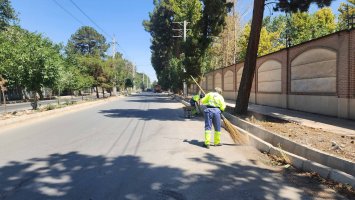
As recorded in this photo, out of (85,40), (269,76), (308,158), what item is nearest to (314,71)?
(269,76)

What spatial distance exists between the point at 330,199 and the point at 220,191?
5.11 ft

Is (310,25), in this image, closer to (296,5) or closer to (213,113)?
(296,5)

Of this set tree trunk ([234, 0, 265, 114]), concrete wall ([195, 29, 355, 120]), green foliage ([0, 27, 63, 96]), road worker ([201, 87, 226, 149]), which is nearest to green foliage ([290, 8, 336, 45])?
concrete wall ([195, 29, 355, 120])

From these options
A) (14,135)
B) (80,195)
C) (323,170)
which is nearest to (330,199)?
(323,170)

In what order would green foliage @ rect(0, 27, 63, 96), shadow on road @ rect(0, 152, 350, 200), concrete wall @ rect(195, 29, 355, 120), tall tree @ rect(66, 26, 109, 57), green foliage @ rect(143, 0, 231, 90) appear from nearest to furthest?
shadow on road @ rect(0, 152, 350, 200) < concrete wall @ rect(195, 29, 355, 120) < green foliage @ rect(0, 27, 63, 96) < green foliage @ rect(143, 0, 231, 90) < tall tree @ rect(66, 26, 109, 57)

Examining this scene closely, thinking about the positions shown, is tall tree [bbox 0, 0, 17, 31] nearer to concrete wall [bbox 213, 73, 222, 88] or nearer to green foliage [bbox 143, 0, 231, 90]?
green foliage [bbox 143, 0, 231, 90]

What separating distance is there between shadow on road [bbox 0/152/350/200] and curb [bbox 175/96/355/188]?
0.38 m

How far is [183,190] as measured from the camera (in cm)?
580

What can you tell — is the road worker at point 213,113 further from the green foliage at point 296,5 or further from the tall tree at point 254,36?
the green foliage at point 296,5

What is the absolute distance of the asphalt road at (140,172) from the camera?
5.68m

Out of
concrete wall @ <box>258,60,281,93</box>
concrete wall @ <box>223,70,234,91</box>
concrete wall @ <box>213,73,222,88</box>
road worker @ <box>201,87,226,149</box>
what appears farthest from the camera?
concrete wall @ <box>213,73,222,88</box>

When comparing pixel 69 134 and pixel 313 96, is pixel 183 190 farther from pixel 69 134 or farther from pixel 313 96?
pixel 313 96

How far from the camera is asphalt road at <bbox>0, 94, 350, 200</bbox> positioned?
5.68m

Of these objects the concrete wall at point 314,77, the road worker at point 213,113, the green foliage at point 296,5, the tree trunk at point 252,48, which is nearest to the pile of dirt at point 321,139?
the road worker at point 213,113
